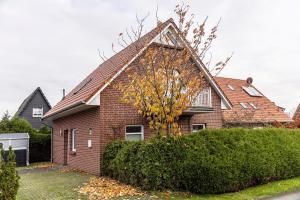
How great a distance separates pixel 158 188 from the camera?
11.0 meters

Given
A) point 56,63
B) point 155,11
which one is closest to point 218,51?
point 155,11

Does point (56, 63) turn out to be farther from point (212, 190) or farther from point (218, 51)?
point (212, 190)

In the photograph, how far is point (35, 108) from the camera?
42.5 meters

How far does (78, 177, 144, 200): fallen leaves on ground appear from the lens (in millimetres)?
10547

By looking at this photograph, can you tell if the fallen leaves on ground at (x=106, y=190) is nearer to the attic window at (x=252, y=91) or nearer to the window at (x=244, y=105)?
the window at (x=244, y=105)

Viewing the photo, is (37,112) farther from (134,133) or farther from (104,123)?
(104,123)

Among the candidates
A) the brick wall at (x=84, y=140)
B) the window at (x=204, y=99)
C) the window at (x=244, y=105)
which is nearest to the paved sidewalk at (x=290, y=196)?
the window at (x=204, y=99)

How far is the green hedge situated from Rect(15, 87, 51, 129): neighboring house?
31862 mm

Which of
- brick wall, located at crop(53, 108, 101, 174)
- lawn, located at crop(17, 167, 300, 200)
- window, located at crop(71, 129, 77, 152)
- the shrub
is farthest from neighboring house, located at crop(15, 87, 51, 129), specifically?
the shrub

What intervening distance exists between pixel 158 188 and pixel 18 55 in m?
11.5

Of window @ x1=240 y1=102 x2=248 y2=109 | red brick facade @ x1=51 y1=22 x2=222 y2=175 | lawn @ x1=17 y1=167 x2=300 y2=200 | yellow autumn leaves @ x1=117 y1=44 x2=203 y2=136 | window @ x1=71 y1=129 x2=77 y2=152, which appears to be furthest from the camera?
window @ x1=240 y1=102 x2=248 y2=109

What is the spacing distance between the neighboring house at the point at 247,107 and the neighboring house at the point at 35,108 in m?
24.6

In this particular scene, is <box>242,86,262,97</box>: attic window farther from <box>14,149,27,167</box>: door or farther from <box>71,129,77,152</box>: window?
<box>14,149,27,167</box>: door

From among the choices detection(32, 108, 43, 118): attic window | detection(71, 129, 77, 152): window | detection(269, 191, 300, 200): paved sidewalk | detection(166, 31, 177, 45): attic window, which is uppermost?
detection(166, 31, 177, 45): attic window
